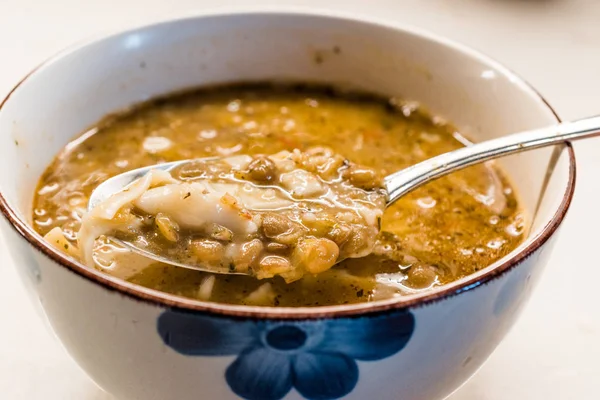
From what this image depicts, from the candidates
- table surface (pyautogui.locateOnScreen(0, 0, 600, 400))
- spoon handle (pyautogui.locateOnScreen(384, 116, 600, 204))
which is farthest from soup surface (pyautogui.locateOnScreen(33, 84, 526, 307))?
table surface (pyautogui.locateOnScreen(0, 0, 600, 400))

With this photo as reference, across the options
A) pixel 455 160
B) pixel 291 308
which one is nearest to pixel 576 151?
pixel 455 160

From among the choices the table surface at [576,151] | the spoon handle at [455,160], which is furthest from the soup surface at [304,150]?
the table surface at [576,151]

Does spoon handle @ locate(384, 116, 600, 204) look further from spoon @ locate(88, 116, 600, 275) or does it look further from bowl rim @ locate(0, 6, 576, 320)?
bowl rim @ locate(0, 6, 576, 320)

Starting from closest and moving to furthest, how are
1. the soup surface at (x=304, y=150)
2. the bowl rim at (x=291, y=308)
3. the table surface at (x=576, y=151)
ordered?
1. the bowl rim at (x=291, y=308)
2. the soup surface at (x=304, y=150)
3. the table surface at (x=576, y=151)

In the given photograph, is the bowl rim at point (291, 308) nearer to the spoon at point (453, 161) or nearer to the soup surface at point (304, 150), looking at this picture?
the spoon at point (453, 161)

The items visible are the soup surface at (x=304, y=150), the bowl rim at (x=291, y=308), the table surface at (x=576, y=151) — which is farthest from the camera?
the table surface at (x=576, y=151)

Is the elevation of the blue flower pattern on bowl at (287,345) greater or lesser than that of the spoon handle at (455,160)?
lesser

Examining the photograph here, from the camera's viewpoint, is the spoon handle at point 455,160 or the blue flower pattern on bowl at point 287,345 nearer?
the blue flower pattern on bowl at point 287,345

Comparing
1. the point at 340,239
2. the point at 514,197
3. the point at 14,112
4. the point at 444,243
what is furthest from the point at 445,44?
the point at 14,112
